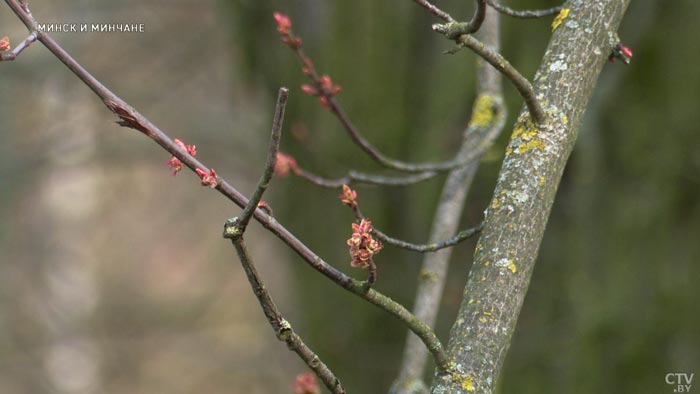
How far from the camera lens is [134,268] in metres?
12.3

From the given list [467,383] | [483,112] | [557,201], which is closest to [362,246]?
[467,383]

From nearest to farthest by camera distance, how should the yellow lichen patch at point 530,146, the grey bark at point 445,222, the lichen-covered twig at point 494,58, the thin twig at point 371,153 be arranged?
the lichen-covered twig at point 494,58 < the yellow lichen patch at point 530,146 < the thin twig at point 371,153 < the grey bark at point 445,222

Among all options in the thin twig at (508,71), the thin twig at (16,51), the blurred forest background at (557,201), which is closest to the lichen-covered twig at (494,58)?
the thin twig at (508,71)

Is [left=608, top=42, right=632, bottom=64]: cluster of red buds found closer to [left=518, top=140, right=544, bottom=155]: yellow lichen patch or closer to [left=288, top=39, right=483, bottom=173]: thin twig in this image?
[left=518, top=140, right=544, bottom=155]: yellow lichen patch

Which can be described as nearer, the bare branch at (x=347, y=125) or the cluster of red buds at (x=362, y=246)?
the cluster of red buds at (x=362, y=246)

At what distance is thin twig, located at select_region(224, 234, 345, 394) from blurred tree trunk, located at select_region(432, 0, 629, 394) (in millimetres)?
198

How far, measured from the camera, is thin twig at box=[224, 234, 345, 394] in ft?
3.72

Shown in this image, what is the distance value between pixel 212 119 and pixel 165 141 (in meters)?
5.55

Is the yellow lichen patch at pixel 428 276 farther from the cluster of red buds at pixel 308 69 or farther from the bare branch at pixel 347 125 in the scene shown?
the cluster of red buds at pixel 308 69

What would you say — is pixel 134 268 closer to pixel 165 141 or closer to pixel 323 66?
pixel 323 66

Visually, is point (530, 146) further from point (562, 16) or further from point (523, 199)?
point (562, 16)

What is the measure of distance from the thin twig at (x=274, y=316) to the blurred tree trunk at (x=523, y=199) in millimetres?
198

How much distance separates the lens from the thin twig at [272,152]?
94 centimetres

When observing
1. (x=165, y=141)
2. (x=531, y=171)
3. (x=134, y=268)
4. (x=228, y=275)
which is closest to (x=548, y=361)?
(x=531, y=171)
